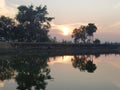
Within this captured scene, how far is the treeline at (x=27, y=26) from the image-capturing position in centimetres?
9538

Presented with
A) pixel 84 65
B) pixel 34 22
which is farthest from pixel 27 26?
pixel 84 65

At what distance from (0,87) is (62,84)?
15.7 ft

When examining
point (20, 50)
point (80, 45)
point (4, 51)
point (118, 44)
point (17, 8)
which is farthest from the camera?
point (118, 44)

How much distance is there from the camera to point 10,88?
23.8m

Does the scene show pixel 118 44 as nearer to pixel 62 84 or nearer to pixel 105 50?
pixel 105 50

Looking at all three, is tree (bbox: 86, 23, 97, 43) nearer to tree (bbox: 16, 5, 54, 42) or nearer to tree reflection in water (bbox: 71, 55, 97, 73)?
tree (bbox: 16, 5, 54, 42)

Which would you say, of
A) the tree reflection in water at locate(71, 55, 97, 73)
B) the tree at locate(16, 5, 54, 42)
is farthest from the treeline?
the tree reflection in water at locate(71, 55, 97, 73)

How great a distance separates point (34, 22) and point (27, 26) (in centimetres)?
250

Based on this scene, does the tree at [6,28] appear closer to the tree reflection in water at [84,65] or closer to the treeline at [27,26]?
the treeline at [27,26]

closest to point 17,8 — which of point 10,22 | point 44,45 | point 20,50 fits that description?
point 10,22

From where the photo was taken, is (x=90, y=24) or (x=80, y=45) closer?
(x=80, y=45)

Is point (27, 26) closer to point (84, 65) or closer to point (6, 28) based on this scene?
point (6, 28)

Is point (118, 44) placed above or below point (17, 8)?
below

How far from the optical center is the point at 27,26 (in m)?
96.6
